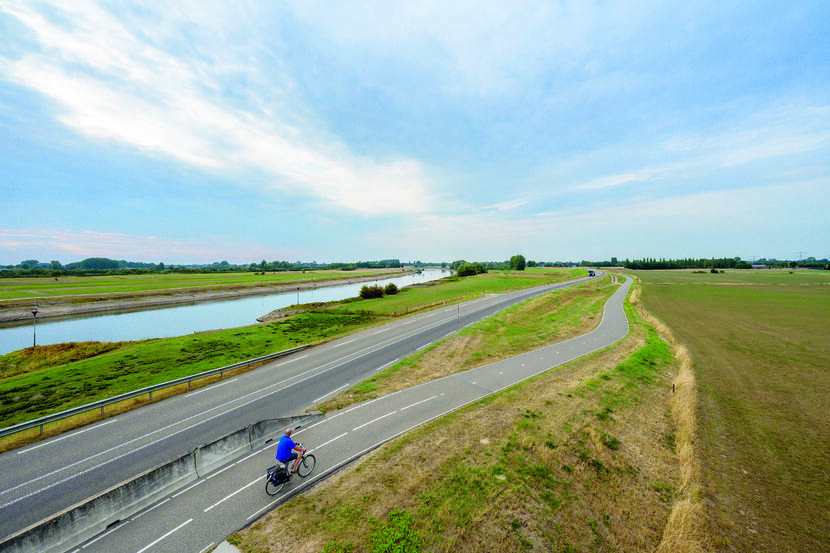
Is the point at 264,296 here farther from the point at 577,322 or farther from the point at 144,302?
the point at 577,322

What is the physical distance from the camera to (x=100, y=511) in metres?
8.60

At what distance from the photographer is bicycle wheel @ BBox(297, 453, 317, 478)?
1075 centimetres

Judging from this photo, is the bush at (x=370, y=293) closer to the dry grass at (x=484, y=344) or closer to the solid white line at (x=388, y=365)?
the dry grass at (x=484, y=344)

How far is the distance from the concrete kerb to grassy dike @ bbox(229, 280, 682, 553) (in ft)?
13.3

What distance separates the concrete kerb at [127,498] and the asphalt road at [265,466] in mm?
316

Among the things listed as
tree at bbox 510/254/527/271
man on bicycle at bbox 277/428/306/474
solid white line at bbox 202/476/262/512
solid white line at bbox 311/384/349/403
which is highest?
tree at bbox 510/254/527/271

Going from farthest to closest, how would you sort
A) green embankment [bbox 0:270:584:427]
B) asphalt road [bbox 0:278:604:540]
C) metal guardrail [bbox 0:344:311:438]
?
green embankment [bbox 0:270:584:427]
metal guardrail [bbox 0:344:311:438]
asphalt road [bbox 0:278:604:540]

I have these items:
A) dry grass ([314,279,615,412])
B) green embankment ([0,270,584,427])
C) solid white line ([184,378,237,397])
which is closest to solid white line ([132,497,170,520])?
dry grass ([314,279,615,412])

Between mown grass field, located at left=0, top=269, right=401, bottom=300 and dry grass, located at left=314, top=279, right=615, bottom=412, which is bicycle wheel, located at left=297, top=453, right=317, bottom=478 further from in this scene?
mown grass field, located at left=0, top=269, right=401, bottom=300

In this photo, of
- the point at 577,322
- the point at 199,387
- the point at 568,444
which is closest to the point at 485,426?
the point at 568,444

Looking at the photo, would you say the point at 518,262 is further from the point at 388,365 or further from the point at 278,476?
the point at 278,476

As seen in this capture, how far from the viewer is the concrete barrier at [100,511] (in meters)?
7.51

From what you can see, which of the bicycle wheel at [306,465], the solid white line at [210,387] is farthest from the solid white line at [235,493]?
the solid white line at [210,387]

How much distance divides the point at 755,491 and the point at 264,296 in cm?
9939
